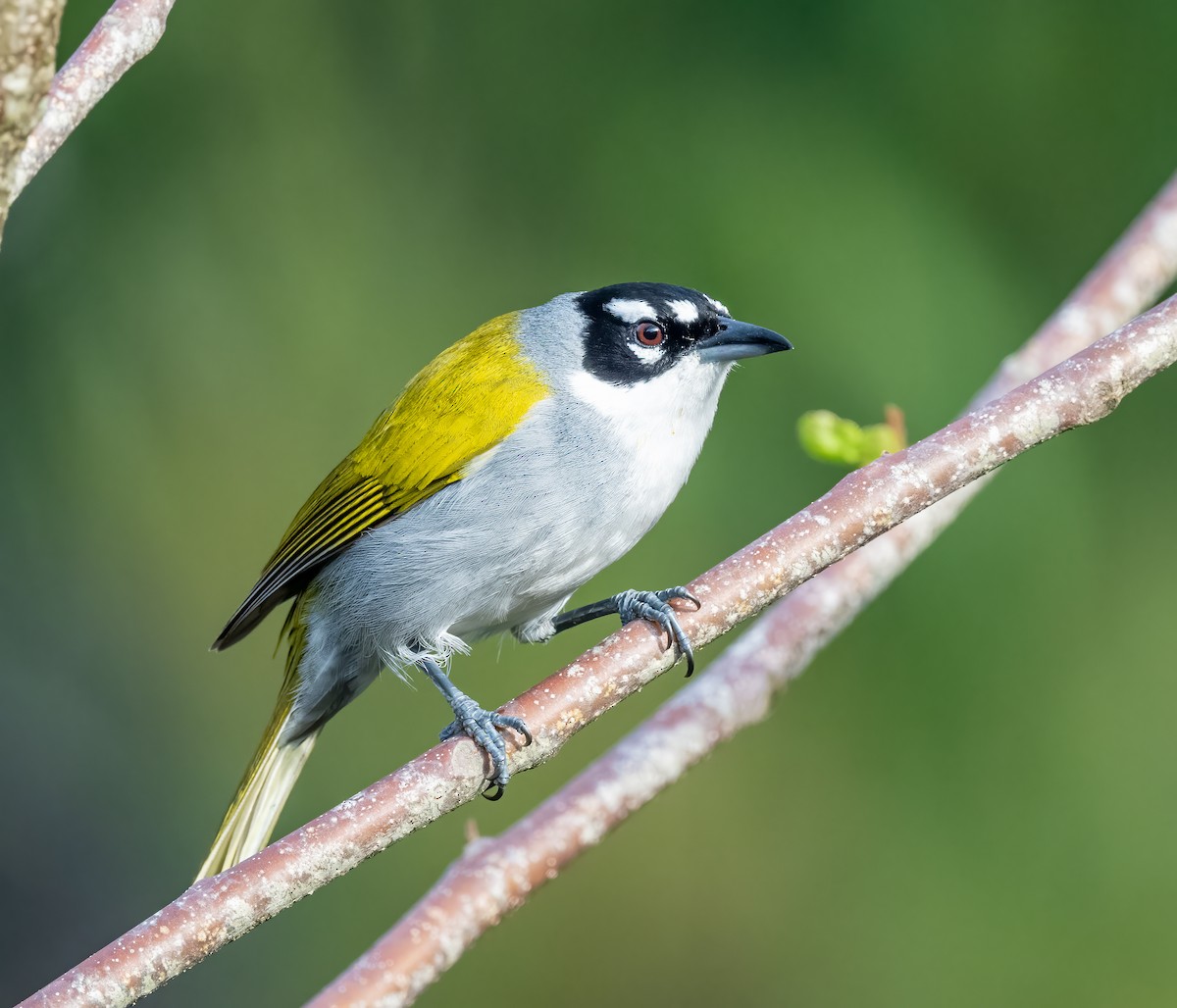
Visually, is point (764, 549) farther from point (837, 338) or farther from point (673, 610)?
point (837, 338)

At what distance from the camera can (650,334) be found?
3.24 m

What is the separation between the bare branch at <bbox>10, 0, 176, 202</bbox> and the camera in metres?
1.96

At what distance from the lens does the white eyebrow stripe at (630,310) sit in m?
3.24

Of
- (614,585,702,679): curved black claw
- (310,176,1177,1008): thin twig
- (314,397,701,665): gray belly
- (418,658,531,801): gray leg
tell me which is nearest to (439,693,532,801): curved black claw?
(418,658,531,801): gray leg

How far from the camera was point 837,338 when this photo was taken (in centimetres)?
462

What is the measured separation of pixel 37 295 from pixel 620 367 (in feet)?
7.85

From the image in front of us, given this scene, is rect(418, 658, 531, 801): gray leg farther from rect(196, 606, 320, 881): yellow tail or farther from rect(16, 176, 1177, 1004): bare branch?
rect(196, 606, 320, 881): yellow tail

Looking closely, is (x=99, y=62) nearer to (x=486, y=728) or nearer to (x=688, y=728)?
(x=486, y=728)

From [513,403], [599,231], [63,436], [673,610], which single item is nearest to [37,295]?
[63,436]

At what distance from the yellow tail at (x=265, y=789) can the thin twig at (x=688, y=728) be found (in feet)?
2.42

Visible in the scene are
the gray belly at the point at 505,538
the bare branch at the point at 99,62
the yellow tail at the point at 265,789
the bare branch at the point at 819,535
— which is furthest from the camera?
the yellow tail at the point at 265,789

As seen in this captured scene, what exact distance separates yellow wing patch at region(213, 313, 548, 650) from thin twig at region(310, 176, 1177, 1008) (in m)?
0.76

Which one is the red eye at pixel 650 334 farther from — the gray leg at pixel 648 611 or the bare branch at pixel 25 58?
the bare branch at pixel 25 58

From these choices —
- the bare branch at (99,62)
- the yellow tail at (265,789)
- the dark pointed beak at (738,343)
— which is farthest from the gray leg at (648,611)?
the bare branch at (99,62)
